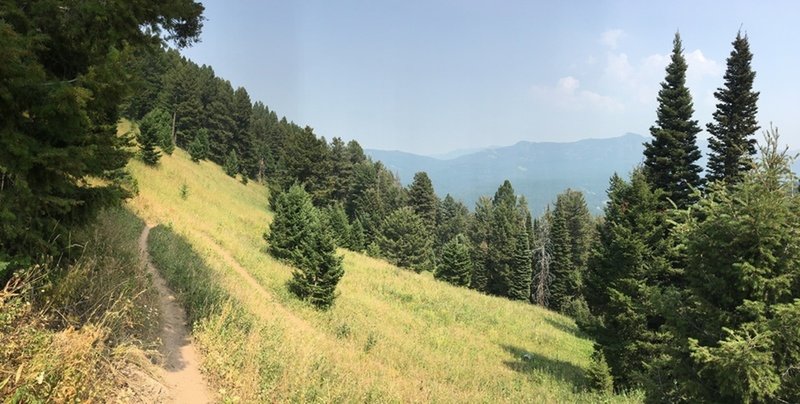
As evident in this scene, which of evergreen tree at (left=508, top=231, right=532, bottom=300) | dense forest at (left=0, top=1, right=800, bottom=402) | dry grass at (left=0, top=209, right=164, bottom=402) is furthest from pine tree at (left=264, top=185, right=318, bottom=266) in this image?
A: evergreen tree at (left=508, top=231, right=532, bottom=300)

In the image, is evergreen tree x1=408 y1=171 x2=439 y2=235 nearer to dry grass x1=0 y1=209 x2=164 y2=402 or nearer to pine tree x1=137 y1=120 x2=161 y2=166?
pine tree x1=137 y1=120 x2=161 y2=166

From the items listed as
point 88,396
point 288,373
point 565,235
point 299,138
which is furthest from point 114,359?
point 565,235

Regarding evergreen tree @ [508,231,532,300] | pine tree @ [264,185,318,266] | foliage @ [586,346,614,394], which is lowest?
evergreen tree @ [508,231,532,300]

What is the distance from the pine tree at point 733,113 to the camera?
76.8 feet

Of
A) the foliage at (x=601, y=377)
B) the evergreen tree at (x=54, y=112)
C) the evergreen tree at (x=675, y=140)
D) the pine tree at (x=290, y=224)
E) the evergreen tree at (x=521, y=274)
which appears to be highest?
the evergreen tree at (x=675, y=140)

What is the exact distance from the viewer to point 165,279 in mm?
10453

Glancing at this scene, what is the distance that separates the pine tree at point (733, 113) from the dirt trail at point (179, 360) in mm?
27003

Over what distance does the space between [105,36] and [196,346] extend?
5.09 m

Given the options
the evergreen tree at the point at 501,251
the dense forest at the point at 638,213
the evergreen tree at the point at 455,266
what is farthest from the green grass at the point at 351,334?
the evergreen tree at the point at 501,251

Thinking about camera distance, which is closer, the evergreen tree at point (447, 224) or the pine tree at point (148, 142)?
the pine tree at point (148, 142)

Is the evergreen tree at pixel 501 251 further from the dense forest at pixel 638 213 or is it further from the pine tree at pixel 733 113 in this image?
the pine tree at pixel 733 113

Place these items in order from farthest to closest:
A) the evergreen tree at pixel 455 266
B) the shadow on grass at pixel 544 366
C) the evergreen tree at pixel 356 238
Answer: the evergreen tree at pixel 356 238 → the evergreen tree at pixel 455 266 → the shadow on grass at pixel 544 366

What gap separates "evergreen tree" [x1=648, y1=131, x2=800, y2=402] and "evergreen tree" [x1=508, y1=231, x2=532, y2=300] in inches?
2240

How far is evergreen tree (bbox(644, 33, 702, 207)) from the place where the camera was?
24984 millimetres
